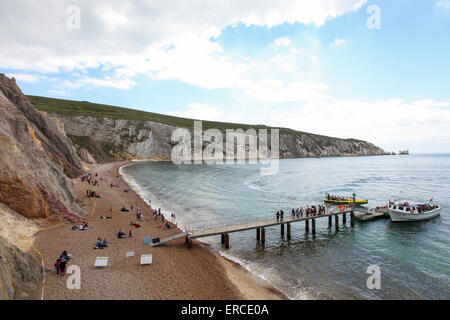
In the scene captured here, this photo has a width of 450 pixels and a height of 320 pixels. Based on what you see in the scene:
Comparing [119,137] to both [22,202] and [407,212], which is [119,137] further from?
[407,212]

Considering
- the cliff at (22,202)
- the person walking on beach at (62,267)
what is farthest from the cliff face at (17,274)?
the person walking on beach at (62,267)

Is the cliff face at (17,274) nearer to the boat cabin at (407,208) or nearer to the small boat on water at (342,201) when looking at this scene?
the boat cabin at (407,208)

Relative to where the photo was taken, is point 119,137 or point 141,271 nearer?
point 141,271

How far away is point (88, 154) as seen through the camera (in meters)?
104

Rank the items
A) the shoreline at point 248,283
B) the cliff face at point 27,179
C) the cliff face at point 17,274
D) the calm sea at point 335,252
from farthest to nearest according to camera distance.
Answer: the cliff face at point 27,179
the calm sea at point 335,252
the shoreline at point 248,283
the cliff face at point 17,274

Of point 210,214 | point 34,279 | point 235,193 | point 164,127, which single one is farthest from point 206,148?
point 34,279

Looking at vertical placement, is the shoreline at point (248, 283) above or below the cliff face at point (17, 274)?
below

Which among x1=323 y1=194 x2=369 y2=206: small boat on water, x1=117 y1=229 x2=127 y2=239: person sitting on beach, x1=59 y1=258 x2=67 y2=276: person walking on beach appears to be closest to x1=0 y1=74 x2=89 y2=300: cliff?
x1=59 y1=258 x2=67 y2=276: person walking on beach

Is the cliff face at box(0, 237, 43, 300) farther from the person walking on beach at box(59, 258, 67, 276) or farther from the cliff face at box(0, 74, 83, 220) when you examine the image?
Result: the cliff face at box(0, 74, 83, 220)

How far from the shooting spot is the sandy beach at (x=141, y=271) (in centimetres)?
1640

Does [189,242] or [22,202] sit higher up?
[22,202]

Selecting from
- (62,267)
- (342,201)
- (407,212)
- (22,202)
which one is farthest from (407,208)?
(22,202)

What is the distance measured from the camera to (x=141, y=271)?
63.2 ft
